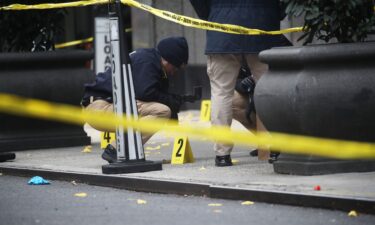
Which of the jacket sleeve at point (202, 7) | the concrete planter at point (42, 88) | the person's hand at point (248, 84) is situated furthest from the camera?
the concrete planter at point (42, 88)

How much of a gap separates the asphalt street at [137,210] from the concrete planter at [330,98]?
99cm

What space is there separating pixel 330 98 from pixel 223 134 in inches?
102

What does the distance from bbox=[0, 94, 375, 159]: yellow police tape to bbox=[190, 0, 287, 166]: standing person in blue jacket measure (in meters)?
0.19

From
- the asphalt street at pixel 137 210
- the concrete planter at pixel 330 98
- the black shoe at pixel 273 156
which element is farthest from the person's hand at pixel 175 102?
the concrete planter at pixel 330 98

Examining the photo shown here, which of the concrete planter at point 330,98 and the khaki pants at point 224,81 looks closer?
the concrete planter at point 330,98

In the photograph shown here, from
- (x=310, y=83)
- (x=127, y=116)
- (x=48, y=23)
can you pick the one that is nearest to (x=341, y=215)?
(x=310, y=83)

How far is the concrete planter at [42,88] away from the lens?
1259 cm

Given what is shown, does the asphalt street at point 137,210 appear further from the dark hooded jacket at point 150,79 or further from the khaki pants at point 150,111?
the dark hooded jacket at point 150,79

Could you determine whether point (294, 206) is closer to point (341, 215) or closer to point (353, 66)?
point (341, 215)

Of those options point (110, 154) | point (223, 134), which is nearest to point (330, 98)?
point (110, 154)

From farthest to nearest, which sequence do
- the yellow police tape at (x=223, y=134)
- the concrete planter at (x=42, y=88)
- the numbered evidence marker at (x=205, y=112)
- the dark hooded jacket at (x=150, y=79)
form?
the numbered evidence marker at (x=205, y=112), the concrete planter at (x=42, y=88), the dark hooded jacket at (x=150, y=79), the yellow police tape at (x=223, y=134)

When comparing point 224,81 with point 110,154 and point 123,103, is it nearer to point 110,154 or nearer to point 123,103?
point 123,103

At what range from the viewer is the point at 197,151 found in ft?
38.5

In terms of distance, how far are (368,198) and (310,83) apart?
1656mm
